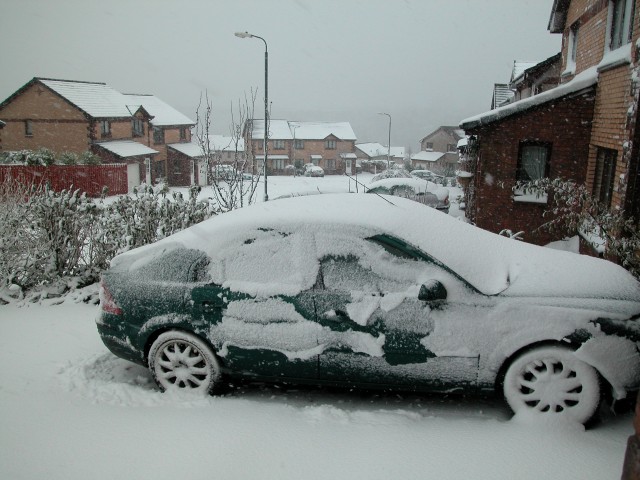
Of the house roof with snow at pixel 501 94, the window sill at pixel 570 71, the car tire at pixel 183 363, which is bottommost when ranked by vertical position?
the car tire at pixel 183 363

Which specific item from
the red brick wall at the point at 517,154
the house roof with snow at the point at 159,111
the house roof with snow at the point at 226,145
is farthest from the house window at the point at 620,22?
the house roof with snow at the point at 159,111

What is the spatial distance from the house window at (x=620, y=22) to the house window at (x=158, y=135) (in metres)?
39.2

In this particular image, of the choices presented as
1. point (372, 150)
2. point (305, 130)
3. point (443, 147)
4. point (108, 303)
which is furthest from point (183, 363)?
point (372, 150)

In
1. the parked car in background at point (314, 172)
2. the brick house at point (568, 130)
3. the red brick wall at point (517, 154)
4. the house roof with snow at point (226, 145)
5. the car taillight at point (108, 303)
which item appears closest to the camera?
the car taillight at point (108, 303)

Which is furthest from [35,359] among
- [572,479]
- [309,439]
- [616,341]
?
[616,341]

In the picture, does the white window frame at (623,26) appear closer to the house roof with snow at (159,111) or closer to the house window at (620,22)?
the house window at (620,22)

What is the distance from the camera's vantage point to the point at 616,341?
3469mm

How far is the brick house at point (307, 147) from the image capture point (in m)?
67.4

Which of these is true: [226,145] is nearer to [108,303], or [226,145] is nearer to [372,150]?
[372,150]

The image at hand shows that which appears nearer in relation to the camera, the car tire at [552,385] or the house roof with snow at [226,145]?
the car tire at [552,385]

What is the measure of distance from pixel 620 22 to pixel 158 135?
3998 cm

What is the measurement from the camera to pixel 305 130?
69312 mm

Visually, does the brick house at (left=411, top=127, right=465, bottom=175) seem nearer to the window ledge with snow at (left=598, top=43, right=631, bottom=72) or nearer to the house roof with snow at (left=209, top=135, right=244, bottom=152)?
the house roof with snow at (left=209, top=135, right=244, bottom=152)

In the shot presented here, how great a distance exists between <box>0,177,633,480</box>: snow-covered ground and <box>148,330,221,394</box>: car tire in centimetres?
12
